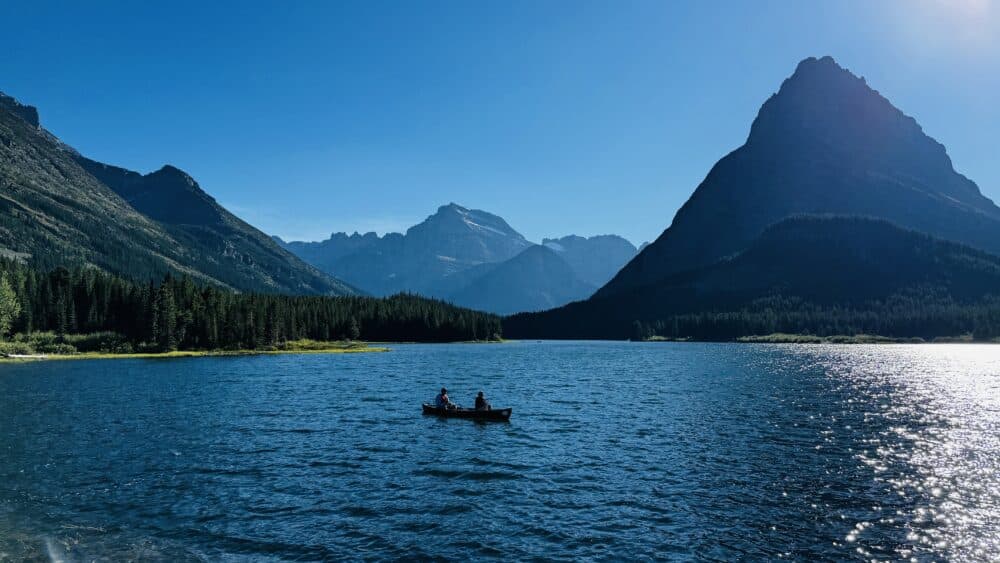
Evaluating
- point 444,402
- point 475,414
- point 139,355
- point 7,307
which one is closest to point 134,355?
point 139,355

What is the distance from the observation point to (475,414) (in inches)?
2584

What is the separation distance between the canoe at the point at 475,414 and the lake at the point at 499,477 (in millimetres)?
1149

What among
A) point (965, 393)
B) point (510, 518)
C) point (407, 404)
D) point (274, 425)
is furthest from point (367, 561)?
point (965, 393)

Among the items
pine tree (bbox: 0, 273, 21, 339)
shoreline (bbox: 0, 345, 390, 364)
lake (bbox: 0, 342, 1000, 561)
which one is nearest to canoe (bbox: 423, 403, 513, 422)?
lake (bbox: 0, 342, 1000, 561)

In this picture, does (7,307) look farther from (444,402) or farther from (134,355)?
(444,402)

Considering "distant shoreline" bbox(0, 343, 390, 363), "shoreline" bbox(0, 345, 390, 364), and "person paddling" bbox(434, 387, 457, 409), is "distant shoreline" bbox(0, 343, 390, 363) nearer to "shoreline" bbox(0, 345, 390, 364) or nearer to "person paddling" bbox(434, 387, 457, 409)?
"shoreline" bbox(0, 345, 390, 364)

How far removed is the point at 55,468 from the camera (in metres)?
44.2

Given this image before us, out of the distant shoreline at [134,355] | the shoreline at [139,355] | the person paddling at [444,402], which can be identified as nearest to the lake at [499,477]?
the person paddling at [444,402]

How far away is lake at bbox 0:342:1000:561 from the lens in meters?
30.0

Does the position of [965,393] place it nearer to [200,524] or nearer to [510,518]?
[510,518]

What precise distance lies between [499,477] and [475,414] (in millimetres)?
23262

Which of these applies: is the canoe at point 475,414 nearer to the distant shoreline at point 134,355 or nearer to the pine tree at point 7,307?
the distant shoreline at point 134,355

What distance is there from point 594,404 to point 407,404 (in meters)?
25.4

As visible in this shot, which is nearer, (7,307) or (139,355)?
(139,355)
